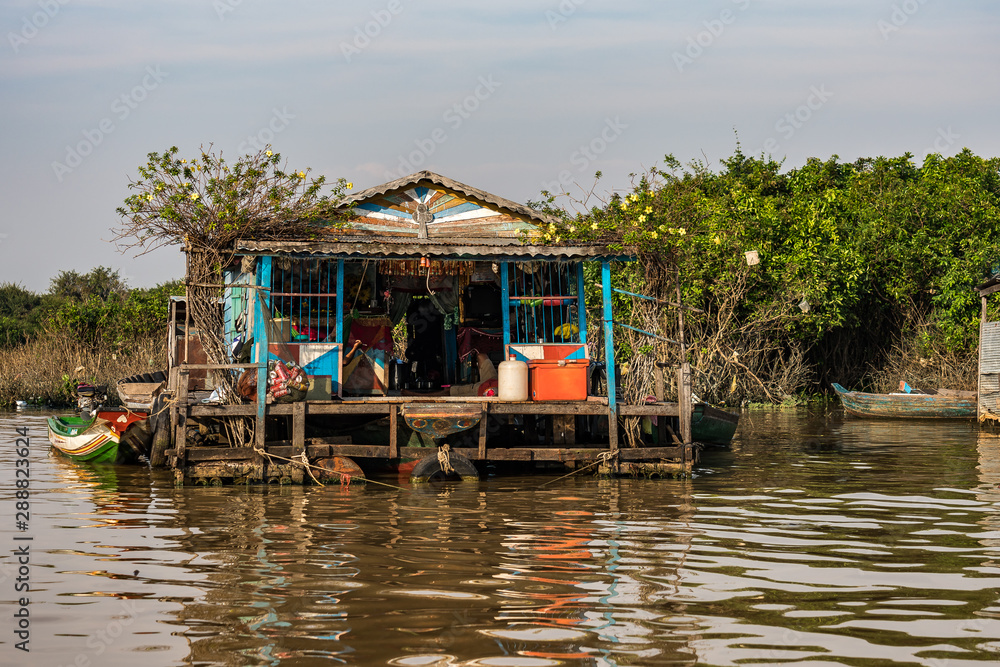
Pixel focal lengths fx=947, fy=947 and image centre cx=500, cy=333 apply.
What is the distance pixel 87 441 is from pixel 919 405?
16957 mm

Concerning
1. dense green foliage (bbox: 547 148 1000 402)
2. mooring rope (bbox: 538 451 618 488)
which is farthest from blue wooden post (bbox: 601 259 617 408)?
dense green foliage (bbox: 547 148 1000 402)

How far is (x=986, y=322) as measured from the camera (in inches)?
787

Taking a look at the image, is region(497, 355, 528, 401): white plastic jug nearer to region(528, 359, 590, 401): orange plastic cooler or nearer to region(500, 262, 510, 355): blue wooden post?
region(528, 359, 590, 401): orange plastic cooler

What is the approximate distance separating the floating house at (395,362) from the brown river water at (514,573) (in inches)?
22.3

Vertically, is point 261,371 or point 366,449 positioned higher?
point 261,371

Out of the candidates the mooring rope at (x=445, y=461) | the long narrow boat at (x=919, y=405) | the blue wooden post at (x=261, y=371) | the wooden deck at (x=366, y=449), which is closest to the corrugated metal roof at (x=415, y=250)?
the blue wooden post at (x=261, y=371)

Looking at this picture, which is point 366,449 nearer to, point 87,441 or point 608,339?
point 608,339

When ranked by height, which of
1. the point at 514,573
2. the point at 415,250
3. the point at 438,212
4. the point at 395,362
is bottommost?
the point at 514,573

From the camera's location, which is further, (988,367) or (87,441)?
(988,367)

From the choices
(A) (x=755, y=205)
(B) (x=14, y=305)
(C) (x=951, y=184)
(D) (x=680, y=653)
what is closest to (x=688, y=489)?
(D) (x=680, y=653)

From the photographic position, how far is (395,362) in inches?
630

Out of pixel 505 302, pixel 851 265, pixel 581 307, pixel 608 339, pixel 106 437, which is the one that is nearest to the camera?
pixel 608 339

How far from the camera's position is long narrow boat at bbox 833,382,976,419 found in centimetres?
2067

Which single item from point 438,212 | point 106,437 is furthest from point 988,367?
point 106,437
